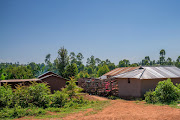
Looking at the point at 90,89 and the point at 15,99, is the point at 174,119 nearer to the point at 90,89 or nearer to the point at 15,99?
the point at 15,99

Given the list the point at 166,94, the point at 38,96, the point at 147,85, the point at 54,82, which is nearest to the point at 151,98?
the point at 166,94

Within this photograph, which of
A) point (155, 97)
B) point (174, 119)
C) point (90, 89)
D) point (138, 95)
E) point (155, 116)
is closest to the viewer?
point (174, 119)

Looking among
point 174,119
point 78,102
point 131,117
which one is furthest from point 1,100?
point 174,119

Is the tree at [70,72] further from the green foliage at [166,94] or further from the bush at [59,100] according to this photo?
the green foliage at [166,94]

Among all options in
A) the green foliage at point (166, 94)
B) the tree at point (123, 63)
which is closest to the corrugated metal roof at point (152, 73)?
the green foliage at point (166, 94)

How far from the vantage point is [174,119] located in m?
8.42

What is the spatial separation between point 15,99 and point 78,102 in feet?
15.6

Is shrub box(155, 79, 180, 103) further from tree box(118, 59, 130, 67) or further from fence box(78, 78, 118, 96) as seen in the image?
tree box(118, 59, 130, 67)

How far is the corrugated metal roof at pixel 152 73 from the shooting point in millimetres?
16812

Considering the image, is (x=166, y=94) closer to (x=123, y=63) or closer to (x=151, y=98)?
(x=151, y=98)

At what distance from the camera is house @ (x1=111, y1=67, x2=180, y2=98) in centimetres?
1648

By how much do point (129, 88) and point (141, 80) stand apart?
164 cm

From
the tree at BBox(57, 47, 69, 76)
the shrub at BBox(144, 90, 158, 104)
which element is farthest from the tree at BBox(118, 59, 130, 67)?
the shrub at BBox(144, 90, 158, 104)

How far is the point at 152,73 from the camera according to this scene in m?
17.7
